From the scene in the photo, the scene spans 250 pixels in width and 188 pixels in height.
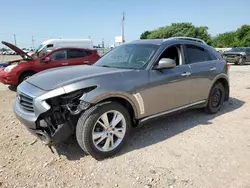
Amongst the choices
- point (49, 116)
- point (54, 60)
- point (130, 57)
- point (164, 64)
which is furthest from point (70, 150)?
point (54, 60)

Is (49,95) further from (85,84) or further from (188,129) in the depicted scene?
(188,129)

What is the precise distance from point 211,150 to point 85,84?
82.1 inches

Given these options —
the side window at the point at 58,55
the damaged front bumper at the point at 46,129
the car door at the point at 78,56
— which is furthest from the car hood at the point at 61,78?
the car door at the point at 78,56

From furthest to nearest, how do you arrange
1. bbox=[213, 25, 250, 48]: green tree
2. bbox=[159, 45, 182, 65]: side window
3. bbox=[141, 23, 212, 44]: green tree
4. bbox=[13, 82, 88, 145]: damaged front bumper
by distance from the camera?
bbox=[141, 23, 212, 44]: green tree, bbox=[213, 25, 250, 48]: green tree, bbox=[159, 45, 182, 65]: side window, bbox=[13, 82, 88, 145]: damaged front bumper

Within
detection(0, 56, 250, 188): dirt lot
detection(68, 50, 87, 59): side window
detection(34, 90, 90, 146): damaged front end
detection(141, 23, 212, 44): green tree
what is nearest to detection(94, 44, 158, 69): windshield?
detection(34, 90, 90, 146): damaged front end

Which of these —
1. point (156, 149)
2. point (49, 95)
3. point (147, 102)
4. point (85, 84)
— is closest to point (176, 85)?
point (147, 102)

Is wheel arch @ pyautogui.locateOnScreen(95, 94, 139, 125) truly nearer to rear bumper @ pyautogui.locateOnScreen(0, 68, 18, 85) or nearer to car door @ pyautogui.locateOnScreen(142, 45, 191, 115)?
car door @ pyautogui.locateOnScreen(142, 45, 191, 115)

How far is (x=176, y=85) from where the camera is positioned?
12.6ft

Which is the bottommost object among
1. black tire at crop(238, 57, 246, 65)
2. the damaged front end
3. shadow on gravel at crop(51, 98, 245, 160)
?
shadow on gravel at crop(51, 98, 245, 160)

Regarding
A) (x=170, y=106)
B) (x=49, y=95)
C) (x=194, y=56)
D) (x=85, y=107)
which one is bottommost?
(x=170, y=106)

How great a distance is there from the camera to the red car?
7.36 m

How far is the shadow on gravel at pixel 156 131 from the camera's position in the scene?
10.8ft

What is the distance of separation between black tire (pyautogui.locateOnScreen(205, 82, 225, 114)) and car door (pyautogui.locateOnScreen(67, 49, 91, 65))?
540 cm

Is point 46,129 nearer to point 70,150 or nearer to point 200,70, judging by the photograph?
point 70,150
